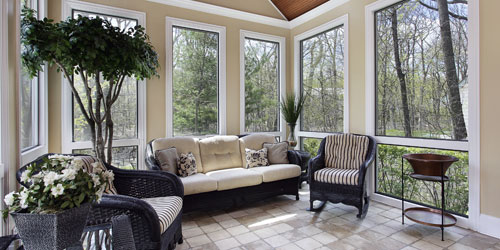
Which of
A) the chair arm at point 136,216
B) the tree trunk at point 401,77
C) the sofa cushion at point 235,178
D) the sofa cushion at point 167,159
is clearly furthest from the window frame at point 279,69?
the chair arm at point 136,216

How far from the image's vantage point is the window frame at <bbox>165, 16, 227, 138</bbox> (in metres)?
4.19

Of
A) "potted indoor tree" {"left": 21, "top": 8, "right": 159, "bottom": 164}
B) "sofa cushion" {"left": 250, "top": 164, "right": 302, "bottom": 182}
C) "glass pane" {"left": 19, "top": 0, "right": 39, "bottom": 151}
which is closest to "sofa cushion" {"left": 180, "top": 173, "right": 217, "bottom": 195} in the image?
"sofa cushion" {"left": 250, "top": 164, "right": 302, "bottom": 182}

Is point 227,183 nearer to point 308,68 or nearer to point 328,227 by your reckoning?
point 328,227

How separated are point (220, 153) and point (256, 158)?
1.85 ft

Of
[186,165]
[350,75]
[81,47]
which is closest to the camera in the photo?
[81,47]

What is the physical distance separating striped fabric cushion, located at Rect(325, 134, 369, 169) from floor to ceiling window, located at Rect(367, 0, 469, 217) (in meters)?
0.32

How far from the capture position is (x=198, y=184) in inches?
127

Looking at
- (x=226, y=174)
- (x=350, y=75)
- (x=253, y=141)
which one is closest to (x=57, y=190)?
(x=226, y=174)

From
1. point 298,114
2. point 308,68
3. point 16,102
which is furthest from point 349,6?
point 16,102

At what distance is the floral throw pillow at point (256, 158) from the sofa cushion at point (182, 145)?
0.74 m

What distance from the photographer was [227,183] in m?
3.42

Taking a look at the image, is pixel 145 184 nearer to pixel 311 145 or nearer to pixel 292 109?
pixel 292 109

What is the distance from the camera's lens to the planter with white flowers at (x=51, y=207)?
1.20 m

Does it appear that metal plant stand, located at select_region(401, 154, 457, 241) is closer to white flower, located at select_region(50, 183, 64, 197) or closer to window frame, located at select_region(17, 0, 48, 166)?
white flower, located at select_region(50, 183, 64, 197)
